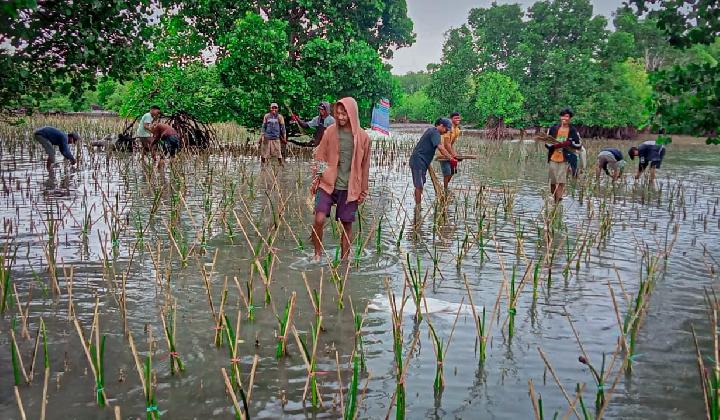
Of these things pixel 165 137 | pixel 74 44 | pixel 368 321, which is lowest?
pixel 368 321

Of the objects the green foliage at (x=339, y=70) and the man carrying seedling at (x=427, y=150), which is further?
the green foliage at (x=339, y=70)

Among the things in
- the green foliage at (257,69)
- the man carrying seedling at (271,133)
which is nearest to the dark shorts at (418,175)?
the man carrying seedling at (271,133)

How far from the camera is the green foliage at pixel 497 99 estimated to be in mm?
39875

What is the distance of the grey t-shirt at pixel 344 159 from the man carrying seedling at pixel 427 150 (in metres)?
3.52

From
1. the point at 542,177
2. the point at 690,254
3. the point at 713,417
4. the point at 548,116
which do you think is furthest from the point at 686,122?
the point at 548,116

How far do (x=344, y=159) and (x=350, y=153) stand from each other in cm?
8

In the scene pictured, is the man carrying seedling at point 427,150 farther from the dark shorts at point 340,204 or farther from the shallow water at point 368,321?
the dark shorts at point 340,204

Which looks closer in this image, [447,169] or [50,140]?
[447,169]

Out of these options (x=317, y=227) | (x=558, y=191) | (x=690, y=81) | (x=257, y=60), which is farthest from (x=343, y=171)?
(x=257, y=60)

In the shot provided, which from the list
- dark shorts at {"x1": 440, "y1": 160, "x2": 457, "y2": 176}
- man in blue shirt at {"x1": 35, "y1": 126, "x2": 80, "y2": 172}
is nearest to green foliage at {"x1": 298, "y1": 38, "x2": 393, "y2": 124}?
man in blue shirt at {"x1": 35, "y1": 126, "x2": 80, "y2": 172}

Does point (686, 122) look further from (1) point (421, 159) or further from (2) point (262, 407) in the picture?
(2) point (262, 407)

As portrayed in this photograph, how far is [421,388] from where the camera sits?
3600 millimetres

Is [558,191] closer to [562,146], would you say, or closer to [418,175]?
[562,146]

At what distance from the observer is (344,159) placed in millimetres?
6250
